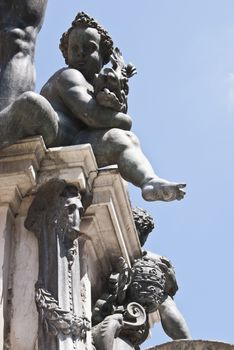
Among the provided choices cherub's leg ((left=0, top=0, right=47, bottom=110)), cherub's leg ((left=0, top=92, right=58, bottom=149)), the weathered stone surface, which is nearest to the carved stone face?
cherub's leg ((left=0, top=92, right=58, bottom=149))

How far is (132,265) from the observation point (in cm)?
736

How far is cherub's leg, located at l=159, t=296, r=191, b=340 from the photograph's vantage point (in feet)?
25.3

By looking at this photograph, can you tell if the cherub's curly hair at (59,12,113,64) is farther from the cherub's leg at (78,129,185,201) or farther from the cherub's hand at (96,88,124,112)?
the cherub's leg at (78,129,185,201)

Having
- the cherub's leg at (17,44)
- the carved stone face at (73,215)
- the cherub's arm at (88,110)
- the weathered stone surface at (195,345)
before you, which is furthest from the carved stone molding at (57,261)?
the weathered stone surface at (195,345)

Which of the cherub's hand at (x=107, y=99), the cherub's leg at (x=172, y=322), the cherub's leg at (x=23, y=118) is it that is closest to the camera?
the cherub's leg at (x=23, y=118)

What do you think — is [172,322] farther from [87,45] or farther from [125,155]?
[87,45]

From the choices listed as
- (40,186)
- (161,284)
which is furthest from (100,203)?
(161,284)

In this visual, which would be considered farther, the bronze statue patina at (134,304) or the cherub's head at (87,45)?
the cherub's head at (87,45)

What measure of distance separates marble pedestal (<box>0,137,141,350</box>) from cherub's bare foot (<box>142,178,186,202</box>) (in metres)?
0.33

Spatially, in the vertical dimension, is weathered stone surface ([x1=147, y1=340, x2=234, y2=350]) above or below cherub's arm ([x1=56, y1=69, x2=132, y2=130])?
below

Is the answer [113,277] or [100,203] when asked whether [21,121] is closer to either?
[100,203]

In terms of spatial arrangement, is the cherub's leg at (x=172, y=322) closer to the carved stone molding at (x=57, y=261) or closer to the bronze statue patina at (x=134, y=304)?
the bronze statue patina at (x=134, y=304)

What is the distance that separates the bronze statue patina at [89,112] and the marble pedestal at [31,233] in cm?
16

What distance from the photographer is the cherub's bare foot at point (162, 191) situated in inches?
251
